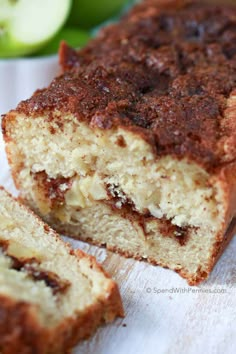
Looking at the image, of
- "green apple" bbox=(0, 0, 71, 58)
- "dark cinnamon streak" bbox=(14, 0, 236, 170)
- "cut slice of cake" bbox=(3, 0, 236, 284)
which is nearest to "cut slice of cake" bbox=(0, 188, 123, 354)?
"cut slice of cake" bbox=(3, 0, 236, 284)

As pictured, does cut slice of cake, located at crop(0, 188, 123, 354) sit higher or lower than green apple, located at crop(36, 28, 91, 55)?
lower

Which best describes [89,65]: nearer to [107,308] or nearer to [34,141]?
[34,141]

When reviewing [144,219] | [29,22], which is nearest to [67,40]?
[29,22]

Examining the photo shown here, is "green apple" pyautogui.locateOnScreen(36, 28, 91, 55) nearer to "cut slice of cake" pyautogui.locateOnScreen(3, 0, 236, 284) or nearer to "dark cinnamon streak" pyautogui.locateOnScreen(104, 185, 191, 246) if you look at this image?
"cut slice of cake" pyautogui.locateOnScreen(3, 0, 236, 284)

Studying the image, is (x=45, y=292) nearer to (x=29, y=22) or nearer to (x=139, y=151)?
(x=139, y=151)

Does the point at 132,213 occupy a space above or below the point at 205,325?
above

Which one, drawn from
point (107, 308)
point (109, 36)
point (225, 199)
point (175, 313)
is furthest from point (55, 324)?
point (109, 36)

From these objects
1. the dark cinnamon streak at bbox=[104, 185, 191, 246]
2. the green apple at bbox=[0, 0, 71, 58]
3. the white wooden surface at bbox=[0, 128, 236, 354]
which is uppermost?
the green apple at bbox=[0, 0, 71, 58]
